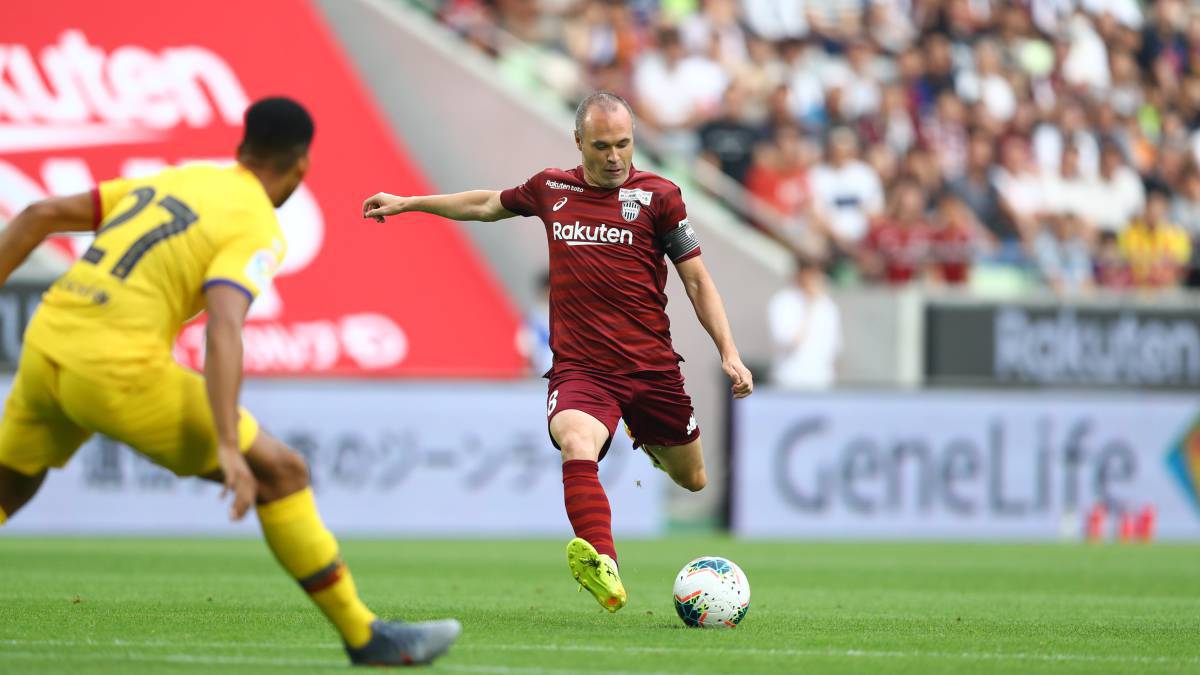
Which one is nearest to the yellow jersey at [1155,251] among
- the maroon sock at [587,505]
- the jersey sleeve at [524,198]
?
the jersey sleeve at [524,198]

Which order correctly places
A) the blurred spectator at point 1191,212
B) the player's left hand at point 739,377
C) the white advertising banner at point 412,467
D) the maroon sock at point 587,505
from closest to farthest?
the maroon sock at point 587,505 < the player's left hand at point 739,377 < the white advertising banner at point 412,467 < the blurred spectator at point 1191,212

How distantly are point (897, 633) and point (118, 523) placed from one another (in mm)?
10352

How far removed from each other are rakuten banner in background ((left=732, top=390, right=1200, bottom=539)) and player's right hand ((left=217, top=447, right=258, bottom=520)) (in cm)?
1242

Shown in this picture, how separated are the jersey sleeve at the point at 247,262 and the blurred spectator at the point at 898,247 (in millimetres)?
14512

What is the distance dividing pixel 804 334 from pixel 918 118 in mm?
4284

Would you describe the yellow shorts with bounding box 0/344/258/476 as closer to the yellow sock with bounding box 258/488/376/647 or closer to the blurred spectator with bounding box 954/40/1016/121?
the yellow sock with bounding box 258/488/376/647

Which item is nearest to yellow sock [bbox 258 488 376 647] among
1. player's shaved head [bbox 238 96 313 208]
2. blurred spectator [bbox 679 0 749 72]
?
player's shaved head [bbox 238 96 313 208]

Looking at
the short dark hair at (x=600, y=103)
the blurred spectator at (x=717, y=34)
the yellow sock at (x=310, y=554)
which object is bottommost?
the yellow sock at (x=310, y=554)

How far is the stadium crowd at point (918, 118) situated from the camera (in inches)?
792

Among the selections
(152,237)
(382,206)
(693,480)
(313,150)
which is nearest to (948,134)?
(313,150)

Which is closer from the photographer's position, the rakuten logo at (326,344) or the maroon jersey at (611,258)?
the maroon jersey at (611,258)

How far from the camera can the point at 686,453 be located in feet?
29.2

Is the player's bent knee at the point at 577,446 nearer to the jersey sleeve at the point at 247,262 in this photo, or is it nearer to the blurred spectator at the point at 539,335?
the jersey sleeve at the point at 247,262

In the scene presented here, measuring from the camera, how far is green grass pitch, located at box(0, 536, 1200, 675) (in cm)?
657
